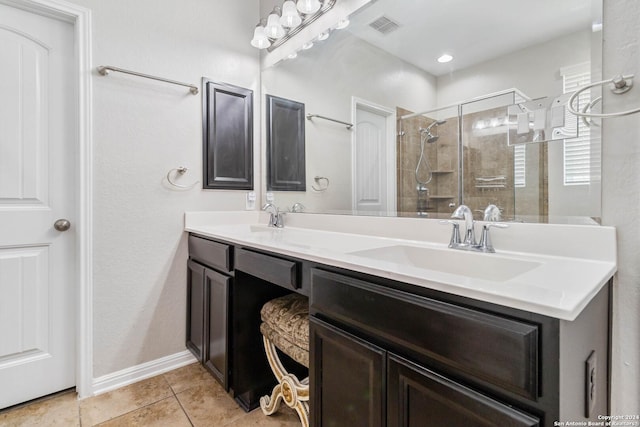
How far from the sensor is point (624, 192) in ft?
2.90

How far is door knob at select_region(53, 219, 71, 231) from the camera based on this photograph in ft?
5.29

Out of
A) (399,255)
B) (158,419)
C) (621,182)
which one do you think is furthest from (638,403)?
(158,419)

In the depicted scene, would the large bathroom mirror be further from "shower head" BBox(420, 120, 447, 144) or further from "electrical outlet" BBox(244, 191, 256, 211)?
"electrical outlet" BBox(244, 191, 256, 211)

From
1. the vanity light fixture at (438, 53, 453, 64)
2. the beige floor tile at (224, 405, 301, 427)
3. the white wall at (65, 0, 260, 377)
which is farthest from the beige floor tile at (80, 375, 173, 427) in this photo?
the vanity light fixture at (438, 53, 453, 64)

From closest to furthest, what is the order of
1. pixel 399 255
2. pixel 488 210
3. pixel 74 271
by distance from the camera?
1. pixel 488 210
2. pixel 399 255
3. pixel 74 271

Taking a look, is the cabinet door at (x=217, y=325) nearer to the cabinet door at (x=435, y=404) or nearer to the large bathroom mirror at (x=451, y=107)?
the large bathroom mirror at (x=451, y=107)

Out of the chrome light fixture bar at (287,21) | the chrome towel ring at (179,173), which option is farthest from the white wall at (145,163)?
the chrome light fixture bar at (287,21)

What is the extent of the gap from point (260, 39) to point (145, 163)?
3.49ft

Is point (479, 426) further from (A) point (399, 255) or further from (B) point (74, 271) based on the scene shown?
(B) point (74, 271)

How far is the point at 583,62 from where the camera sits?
0.97 metres

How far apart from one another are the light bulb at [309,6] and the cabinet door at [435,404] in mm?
1838

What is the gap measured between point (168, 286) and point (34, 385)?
2.41 feet

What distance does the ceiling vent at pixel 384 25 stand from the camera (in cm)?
149

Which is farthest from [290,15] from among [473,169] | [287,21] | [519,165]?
[519,165]
